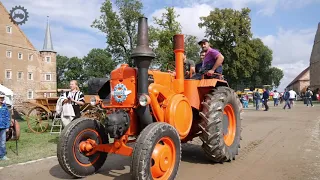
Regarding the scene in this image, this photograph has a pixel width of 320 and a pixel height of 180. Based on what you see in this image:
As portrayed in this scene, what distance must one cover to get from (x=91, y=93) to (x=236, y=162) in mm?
2917

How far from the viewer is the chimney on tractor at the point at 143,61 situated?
430 cm

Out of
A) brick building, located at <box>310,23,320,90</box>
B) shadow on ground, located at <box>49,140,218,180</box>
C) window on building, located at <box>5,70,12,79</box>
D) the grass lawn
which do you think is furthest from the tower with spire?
brick building, located at <box>310,23,320,90</box>

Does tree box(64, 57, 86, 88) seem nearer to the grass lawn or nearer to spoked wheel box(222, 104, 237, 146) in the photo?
the grass lawn

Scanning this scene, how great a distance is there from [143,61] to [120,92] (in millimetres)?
610

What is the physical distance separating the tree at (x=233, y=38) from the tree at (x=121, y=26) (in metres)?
10.5

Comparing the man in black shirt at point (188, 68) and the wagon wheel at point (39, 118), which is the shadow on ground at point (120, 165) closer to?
the man in black shirt at point (188, 68)

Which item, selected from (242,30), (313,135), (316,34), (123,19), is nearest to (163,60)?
(123,19)

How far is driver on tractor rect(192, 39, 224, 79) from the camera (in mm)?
5684

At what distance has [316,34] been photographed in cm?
5612

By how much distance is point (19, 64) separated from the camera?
37156 mm

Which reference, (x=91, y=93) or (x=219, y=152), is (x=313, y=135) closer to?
(x=219, y=152)

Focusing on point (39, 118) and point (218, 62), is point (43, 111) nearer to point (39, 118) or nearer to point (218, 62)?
point (39, 118)

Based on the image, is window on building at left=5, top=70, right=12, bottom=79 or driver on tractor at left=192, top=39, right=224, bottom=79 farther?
window on building at left=5, top=70, right=12, bottom=79

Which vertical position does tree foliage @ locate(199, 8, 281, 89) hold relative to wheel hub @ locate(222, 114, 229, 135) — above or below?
above
